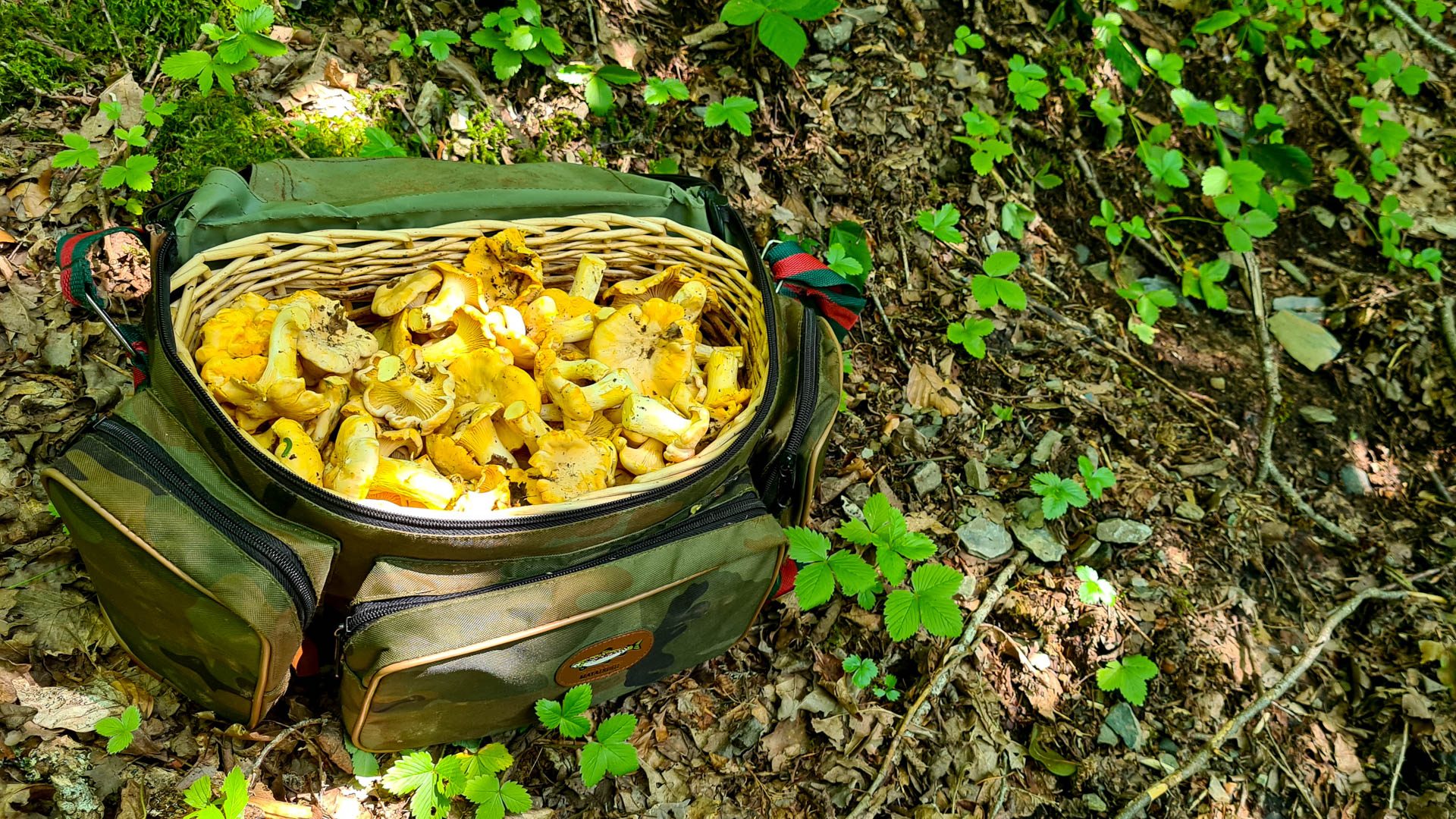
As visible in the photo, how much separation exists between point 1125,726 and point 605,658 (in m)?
1.60

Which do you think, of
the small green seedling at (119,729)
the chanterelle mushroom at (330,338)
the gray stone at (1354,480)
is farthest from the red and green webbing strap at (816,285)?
the gray stone at (1354,480)

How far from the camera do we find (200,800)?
1.80 meters

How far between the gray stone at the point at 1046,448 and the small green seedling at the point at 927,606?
0.82 m

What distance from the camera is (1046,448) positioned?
10.1 feet

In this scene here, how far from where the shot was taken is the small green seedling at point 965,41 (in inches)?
146

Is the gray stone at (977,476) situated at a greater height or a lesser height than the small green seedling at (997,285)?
lesser

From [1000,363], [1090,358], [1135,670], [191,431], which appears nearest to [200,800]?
[191,431]

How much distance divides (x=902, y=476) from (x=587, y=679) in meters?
1.33

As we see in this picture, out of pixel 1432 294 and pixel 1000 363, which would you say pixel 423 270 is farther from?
pixel 1432 294

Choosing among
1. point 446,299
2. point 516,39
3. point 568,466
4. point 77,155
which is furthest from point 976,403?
point 77,155

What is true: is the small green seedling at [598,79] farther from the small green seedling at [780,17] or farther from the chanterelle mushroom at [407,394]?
the chanterelle mushroom at [407,394]

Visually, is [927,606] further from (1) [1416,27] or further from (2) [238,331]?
(1) [1416,27]

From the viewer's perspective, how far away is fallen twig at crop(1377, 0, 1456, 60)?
4.53 metres

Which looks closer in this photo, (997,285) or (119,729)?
(119,729)
